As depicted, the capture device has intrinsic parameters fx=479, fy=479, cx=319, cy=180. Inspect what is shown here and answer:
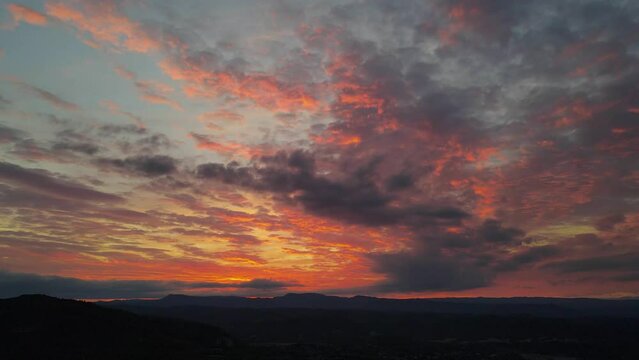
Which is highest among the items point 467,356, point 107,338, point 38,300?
point 38,300

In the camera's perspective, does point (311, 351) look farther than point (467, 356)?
No

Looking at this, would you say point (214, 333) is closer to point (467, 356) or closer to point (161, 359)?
point (161, 359)

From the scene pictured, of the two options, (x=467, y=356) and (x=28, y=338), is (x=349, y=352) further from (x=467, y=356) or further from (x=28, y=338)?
(x=28, y=338)

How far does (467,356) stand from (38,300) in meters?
150

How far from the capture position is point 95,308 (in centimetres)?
15000

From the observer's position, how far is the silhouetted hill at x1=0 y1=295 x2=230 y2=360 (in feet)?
384

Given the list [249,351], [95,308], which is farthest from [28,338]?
[249,351]

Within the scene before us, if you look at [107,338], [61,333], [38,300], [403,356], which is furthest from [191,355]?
[403,356]

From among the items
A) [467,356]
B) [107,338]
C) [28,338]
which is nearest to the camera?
[28,338]

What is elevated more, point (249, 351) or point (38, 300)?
point (38, 300)

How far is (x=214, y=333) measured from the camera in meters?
168

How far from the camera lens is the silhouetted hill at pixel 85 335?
116938 millimetres

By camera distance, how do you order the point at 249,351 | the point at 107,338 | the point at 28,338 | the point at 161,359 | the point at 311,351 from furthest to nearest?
the point at 311,351 → the point at 249,351 → the point at 107,338 → the point at 28,338 → the point at 161,359

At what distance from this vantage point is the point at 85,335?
129500mm
